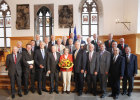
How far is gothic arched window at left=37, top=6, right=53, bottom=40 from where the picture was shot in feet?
35.2

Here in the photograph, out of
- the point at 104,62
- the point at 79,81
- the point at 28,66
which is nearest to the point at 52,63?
the point at 28,66

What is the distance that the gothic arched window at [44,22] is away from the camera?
35.2 feet

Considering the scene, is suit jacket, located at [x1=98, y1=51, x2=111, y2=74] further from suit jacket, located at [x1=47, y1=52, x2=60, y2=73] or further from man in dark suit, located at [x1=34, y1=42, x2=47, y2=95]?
man in dark suit, located at [x1=34, y1=42, x2=47, y2=95]

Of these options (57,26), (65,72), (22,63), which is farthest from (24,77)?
(57,26)

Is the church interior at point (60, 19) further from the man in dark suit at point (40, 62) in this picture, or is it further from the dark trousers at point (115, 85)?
the dark trousers at point (115, 85)

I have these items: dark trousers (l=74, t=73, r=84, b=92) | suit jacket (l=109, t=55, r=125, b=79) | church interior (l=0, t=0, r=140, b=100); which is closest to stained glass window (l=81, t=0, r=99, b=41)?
church interior (l=0, t=0, r=140, b=100)

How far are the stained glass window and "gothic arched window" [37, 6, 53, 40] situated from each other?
259cm

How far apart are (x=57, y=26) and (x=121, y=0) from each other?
4908 mm

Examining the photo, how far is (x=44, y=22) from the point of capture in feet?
35.8

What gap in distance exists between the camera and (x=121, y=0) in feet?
31.7

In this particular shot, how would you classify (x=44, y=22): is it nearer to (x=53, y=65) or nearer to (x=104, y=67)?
(x=53, y=65)

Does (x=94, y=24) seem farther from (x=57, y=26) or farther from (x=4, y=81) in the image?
(x=4, y=81)

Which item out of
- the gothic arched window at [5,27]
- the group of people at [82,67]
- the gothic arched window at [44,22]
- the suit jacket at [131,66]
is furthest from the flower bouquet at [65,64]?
the gothic arched window at [5,27]

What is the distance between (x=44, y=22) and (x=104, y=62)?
25.1 feet
